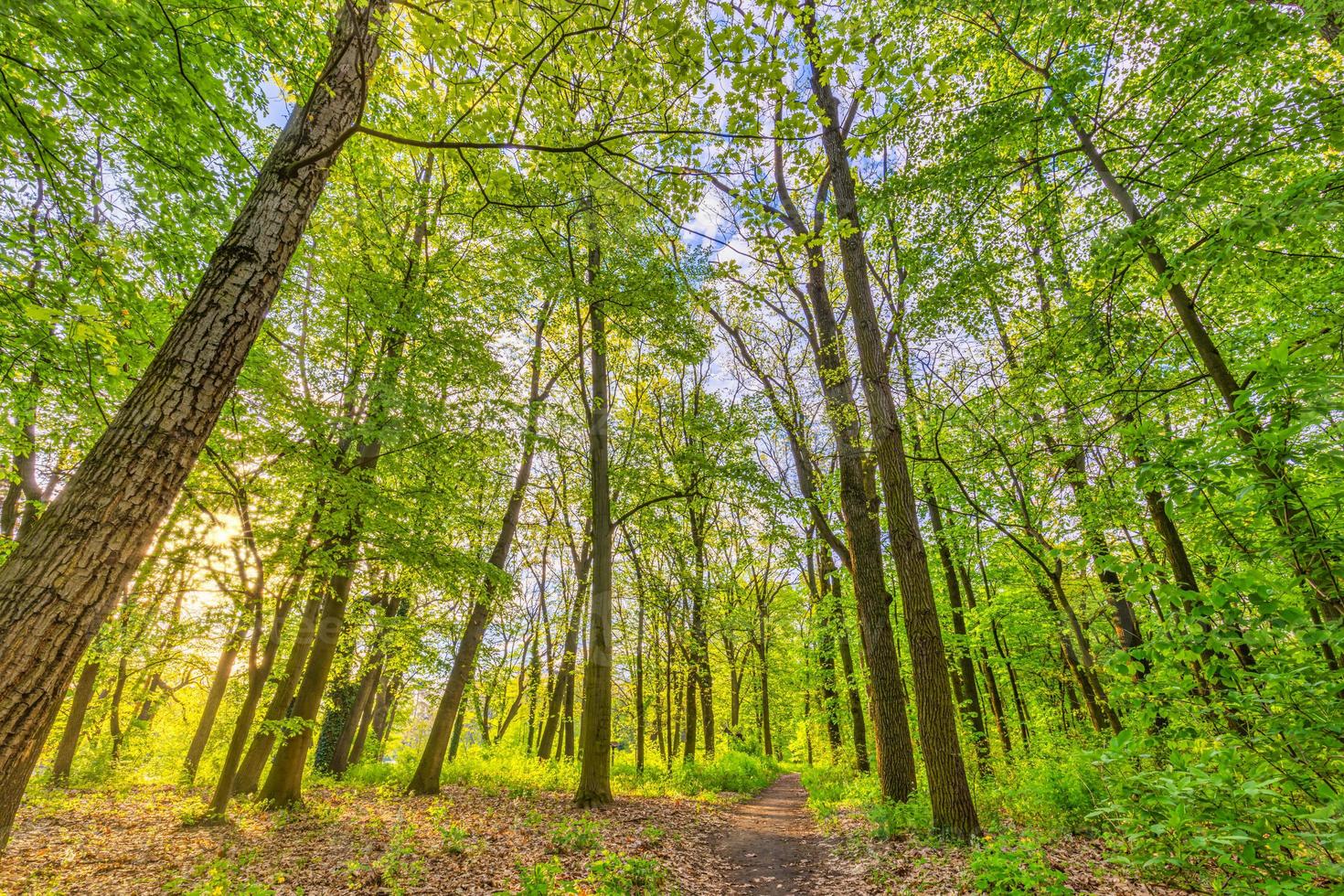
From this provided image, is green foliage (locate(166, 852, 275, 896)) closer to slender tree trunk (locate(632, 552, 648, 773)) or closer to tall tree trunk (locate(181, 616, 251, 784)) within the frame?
tall tree trunk (locate(181, 616, 251, 784))

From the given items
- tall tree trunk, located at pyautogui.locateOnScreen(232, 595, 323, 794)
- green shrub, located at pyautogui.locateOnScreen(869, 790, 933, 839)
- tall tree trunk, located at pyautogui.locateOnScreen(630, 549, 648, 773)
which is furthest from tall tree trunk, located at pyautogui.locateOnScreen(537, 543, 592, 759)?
green shrub, located at pyautogui.locateOnScreen(869, 790, 933, 839)

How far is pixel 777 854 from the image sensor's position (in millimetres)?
Result: 7711

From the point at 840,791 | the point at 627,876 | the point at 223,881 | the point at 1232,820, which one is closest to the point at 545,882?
the point at 627,876

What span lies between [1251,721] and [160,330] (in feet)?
32.7

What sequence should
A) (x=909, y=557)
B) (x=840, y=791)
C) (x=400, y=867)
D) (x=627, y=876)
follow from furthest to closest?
(x=840, y=791), (x=909, y=557), (x=400, y=867), (x=627, y=876)

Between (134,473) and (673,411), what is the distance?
12.0m

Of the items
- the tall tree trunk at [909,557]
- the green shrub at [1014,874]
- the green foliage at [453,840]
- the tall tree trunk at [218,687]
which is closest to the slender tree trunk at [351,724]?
the tall tree trunk at [218,687]

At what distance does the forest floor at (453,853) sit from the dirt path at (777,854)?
39 millimetres

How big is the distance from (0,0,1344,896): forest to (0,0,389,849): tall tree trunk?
0.07 feet

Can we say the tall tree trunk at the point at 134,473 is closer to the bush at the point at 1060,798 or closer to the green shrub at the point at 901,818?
the green shrub at the point at 901,818

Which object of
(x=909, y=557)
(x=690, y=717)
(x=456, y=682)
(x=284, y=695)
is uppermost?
(x=909, y=557)

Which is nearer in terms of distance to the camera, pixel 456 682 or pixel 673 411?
pixel 456 682

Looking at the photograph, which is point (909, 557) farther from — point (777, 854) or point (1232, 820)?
point (777, 854)

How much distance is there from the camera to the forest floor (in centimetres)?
531
